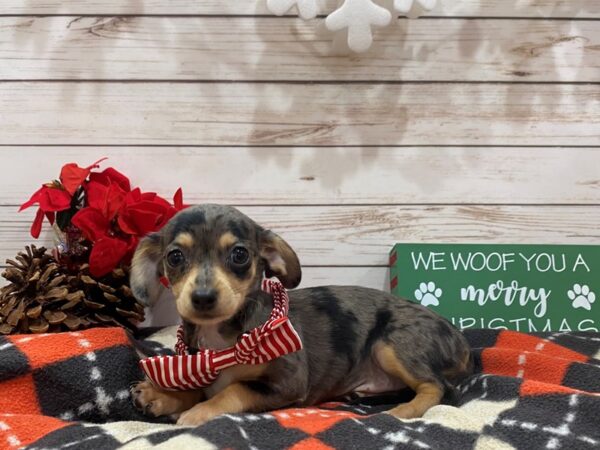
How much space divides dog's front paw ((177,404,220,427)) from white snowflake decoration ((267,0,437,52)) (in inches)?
49.3

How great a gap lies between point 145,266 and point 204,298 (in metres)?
0.33

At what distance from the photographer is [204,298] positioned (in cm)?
128

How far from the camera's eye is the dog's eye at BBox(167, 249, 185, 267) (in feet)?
4.64

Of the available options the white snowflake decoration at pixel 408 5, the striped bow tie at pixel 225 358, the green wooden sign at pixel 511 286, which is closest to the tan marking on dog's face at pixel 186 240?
the striped bow tie at pixel 225 358

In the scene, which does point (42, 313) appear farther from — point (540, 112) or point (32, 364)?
point (540, 112)

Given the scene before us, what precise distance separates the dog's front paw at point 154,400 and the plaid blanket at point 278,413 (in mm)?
36

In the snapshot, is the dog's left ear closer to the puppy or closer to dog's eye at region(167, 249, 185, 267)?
the puppy

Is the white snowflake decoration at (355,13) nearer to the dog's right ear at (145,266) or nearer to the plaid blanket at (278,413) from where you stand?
the dog's right ear at (145,266)

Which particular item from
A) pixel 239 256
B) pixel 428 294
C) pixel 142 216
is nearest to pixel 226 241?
pixel 239 256

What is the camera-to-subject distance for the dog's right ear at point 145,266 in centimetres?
152

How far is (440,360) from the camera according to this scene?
1583 millimetres

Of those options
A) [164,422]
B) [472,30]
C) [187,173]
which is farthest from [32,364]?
[472,30]

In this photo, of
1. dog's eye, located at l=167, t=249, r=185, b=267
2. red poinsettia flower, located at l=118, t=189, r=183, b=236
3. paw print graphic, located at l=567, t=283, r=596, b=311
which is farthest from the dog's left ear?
paw print graphic, located at l=567, t=283, r=596, b=311

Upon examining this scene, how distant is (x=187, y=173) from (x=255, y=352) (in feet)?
3.16
